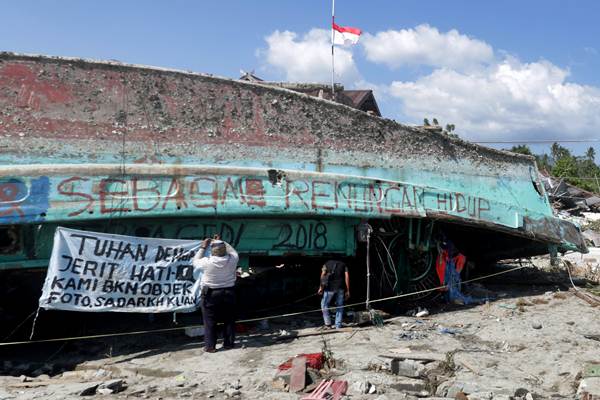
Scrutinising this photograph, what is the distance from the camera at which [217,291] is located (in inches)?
280

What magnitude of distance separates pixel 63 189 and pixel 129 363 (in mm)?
2229

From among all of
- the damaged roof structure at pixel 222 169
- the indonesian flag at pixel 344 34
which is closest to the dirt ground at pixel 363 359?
the damaged roof structure at pixel 222 169

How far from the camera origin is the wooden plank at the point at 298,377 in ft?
18.1

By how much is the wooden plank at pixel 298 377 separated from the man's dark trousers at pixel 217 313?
1.56 metres

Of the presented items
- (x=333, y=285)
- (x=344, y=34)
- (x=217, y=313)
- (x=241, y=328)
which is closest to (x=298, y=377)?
(x=217, y=313)

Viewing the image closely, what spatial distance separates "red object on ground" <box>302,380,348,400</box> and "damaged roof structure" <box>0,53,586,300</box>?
3.00 metres

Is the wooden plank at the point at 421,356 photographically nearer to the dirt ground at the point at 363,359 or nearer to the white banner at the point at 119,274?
the dirt ground at the point at 363,359

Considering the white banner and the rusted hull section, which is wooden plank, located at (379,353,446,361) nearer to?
the rusted hull section

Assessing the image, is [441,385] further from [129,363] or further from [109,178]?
[109,178]

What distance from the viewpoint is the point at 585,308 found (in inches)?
368

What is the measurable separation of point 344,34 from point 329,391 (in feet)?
31.9

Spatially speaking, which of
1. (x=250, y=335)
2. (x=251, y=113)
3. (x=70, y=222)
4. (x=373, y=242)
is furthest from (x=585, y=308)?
(x=70, y=222)

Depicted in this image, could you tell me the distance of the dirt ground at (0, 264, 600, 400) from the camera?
221 inches

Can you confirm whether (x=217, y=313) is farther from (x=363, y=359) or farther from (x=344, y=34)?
(x=344, y=34)
